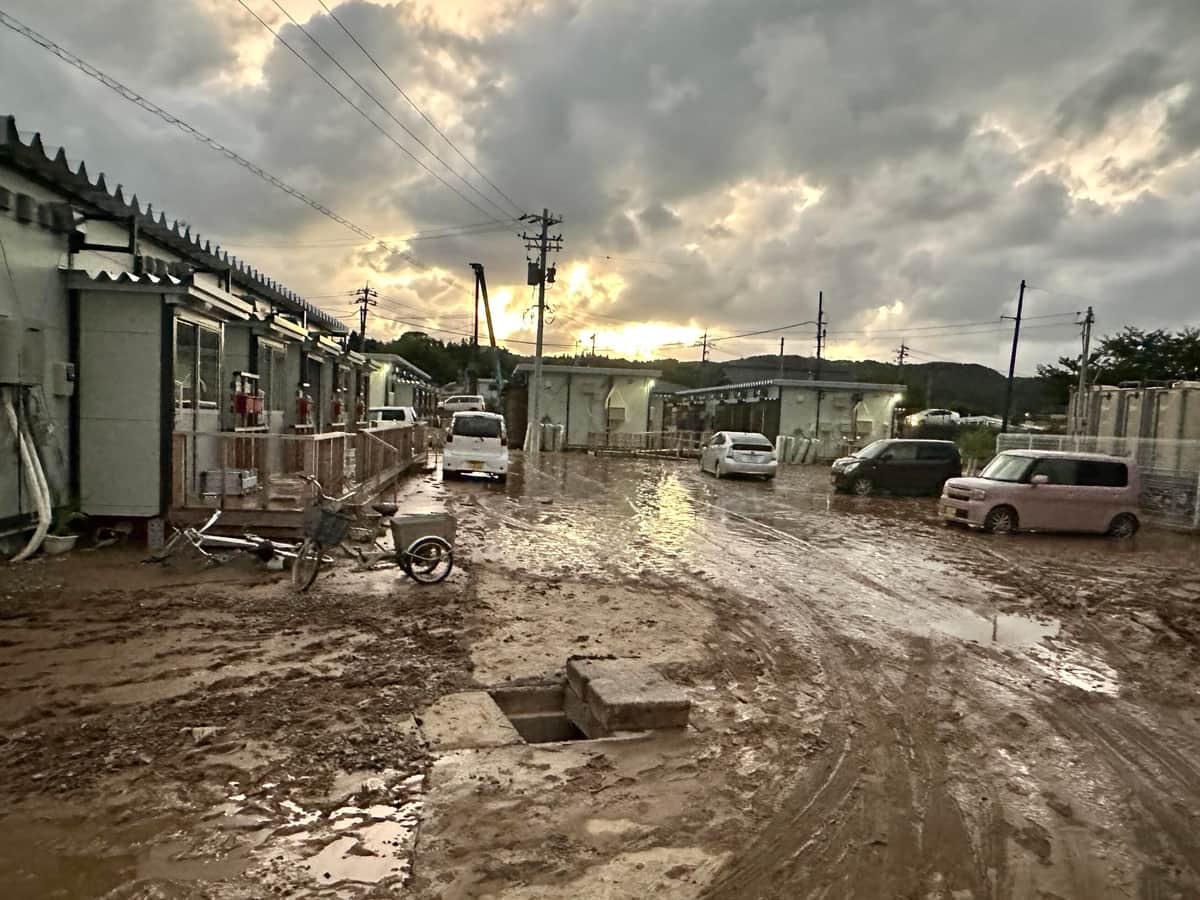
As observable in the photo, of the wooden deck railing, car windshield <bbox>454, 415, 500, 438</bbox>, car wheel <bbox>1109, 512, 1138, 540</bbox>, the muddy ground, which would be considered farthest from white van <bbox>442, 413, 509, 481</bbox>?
car wheel <bbox>1109, 512, 1138, 540</bbox>

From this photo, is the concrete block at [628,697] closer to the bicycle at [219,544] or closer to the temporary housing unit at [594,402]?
the bicycle at [219,544]

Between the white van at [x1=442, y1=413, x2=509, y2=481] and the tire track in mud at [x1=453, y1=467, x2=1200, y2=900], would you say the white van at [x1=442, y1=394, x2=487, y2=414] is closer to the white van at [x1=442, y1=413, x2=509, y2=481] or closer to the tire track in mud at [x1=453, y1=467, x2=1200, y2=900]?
the white van at [x1=442, y1=413, x2=509, y2=481]

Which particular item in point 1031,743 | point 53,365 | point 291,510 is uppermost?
point 53,365

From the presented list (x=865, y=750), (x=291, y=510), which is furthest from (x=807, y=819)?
(x=291, y=510)

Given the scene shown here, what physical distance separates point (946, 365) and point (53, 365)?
102 m

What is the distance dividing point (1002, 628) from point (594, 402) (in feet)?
98.7

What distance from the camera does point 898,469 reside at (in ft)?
70.7

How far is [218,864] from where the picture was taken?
3.23 meters

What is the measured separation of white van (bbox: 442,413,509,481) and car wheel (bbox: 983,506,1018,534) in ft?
37.9

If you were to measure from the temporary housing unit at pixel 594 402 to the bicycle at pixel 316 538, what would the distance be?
2906 cm

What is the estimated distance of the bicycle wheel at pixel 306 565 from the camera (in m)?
7.88

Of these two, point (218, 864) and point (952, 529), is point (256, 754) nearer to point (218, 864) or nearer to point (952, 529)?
point (218, 864)

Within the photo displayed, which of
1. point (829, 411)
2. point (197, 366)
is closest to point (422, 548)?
point (197, 366)

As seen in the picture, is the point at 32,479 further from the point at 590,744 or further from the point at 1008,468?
the point at 1008,468
